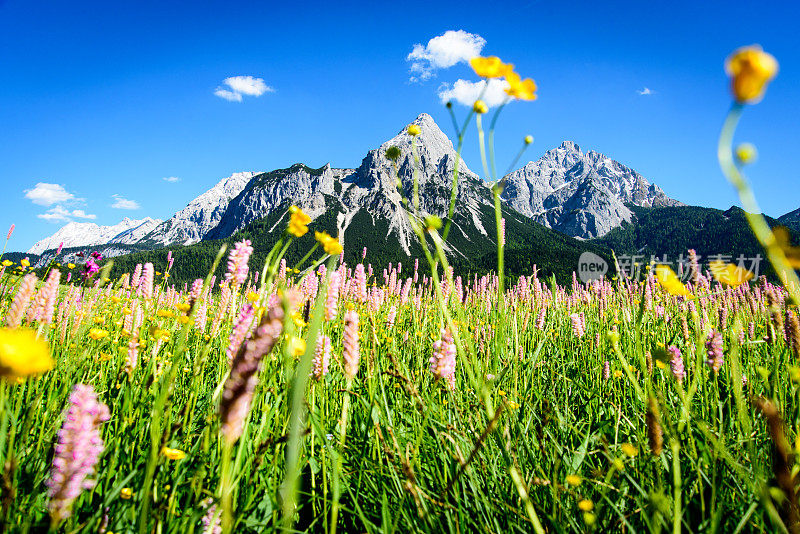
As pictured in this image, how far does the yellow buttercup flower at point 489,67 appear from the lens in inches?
46.1

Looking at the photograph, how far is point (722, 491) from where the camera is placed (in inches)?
56.1

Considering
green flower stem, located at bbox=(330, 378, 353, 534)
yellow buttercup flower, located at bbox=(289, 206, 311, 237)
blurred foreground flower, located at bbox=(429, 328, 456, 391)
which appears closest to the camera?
green flower stem, located at bbox=(330, 378, 353, 534)

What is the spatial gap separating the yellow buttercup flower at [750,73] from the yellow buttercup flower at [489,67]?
763 millimetres

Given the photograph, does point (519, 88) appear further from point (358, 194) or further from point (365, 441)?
point (358, 194)

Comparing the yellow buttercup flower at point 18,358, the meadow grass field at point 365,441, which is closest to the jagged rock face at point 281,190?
the meadow grass field at point 365,441

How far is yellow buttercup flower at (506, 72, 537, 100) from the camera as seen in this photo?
1192mm

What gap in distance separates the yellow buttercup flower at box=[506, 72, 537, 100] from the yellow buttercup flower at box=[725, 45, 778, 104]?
746 millimetres

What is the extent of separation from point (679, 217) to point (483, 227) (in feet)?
284

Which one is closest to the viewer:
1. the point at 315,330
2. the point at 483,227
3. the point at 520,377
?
the point at 315,330

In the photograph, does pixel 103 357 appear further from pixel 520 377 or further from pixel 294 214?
pixel 520 377

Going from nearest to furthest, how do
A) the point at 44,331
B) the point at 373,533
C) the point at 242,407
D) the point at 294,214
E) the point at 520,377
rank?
the point at 242,407
the point at 294,214
the point at 373,533
the point at 44,331
the point at 520,377

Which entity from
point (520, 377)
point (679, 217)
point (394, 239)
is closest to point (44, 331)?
point (520, 377)

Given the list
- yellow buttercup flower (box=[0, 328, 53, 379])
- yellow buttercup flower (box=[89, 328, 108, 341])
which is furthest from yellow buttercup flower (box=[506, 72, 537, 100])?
yellow buttercup flower (box=[89, 328, 108, 341])

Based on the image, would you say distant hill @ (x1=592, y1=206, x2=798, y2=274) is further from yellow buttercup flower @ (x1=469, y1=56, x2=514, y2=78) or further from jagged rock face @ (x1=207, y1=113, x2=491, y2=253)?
yellow buttercup flower @ (x1=469, y1=56, x2=514, y2=78)
